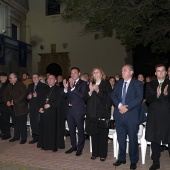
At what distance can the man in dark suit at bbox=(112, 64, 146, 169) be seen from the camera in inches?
176

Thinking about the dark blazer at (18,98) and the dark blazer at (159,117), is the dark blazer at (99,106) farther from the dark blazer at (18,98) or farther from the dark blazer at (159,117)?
the dark blazer at (18,98)

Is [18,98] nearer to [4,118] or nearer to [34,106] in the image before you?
[34,106]

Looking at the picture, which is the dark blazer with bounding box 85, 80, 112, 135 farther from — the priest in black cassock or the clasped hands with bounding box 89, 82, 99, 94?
the priest in black cassock

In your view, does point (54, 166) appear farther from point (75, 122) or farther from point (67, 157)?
point (75, 122)

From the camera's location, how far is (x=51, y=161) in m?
5.03

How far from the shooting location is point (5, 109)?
22.3 feet

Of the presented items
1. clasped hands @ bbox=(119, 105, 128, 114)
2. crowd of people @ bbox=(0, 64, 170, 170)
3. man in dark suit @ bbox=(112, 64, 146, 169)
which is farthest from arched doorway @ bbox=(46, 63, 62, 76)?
clasped hands @ bbox=(119, 105, 128, 114)

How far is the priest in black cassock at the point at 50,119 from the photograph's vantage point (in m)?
5.68

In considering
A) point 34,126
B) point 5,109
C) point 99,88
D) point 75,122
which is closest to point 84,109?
point 75,122

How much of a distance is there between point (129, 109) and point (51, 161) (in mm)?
1863

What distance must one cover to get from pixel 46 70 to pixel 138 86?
15418 millimetres

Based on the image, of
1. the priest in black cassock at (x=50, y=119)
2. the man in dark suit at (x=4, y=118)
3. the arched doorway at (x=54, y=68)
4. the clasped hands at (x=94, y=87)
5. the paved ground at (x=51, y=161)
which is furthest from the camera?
the arched doorway at (x=54, y=68)

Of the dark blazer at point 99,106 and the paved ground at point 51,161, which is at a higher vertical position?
the dark blazer at point 99,106

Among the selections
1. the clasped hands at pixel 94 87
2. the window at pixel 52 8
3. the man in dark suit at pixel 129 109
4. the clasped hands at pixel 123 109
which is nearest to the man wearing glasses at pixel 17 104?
the clasped hands at pixel 94 87
